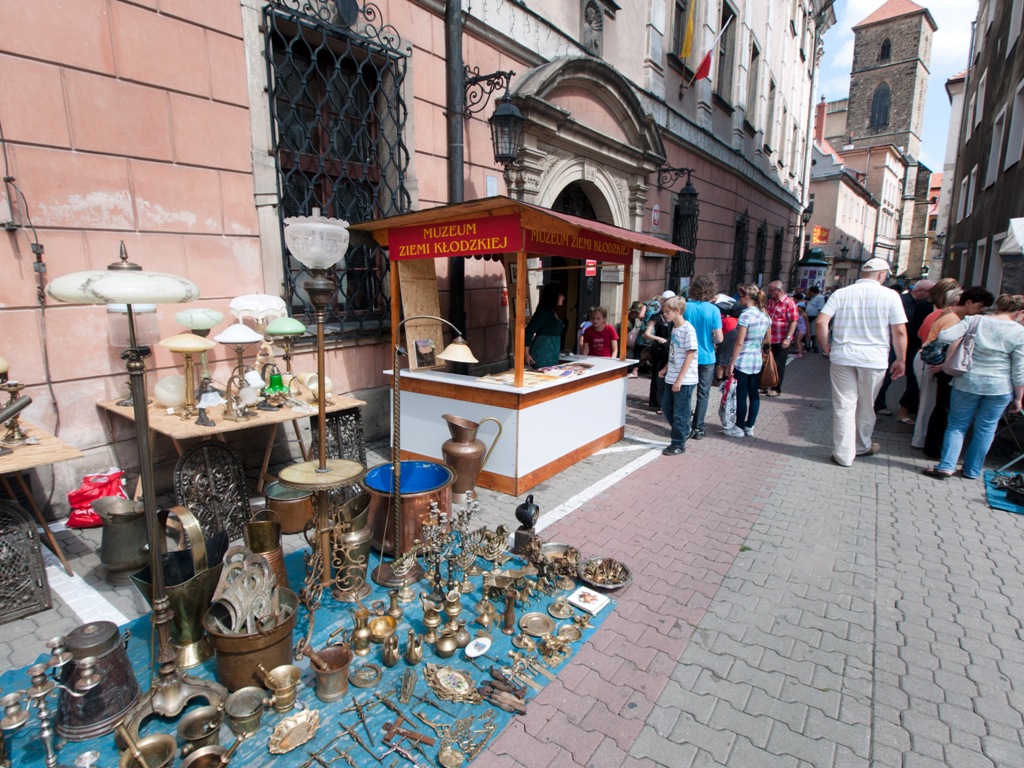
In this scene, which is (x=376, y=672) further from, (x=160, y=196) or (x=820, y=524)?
(x=160, y=196)

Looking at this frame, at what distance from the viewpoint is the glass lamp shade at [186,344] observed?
409cm

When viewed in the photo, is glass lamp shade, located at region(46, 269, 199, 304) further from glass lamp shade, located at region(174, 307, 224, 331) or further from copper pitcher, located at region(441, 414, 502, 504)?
copper pitcher, located at region(441, 414, 502, 504)

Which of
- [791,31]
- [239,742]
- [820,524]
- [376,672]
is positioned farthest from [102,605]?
[791,31]

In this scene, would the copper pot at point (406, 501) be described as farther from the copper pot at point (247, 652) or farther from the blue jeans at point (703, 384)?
the blue jeans at point (703, 384)

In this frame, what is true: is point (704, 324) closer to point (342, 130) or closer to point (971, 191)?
point (342, 130)

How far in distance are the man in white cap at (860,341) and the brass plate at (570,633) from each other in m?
4.25

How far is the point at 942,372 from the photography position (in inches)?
250

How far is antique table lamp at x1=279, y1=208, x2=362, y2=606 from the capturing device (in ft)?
9.73

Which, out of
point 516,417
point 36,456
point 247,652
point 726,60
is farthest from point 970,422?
point 726,60

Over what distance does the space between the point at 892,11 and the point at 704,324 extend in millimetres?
60512

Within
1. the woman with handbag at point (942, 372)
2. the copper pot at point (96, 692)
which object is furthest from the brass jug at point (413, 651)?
the woman with handbag at point (942, 372)

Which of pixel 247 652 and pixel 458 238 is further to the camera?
pixel 458 238

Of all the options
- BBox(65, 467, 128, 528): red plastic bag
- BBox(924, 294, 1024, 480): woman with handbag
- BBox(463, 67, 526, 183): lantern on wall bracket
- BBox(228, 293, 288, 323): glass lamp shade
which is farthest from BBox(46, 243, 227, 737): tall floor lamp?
BBox(924, 294, 1024, 480): woman with handbag

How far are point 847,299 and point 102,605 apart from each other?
274 inches
